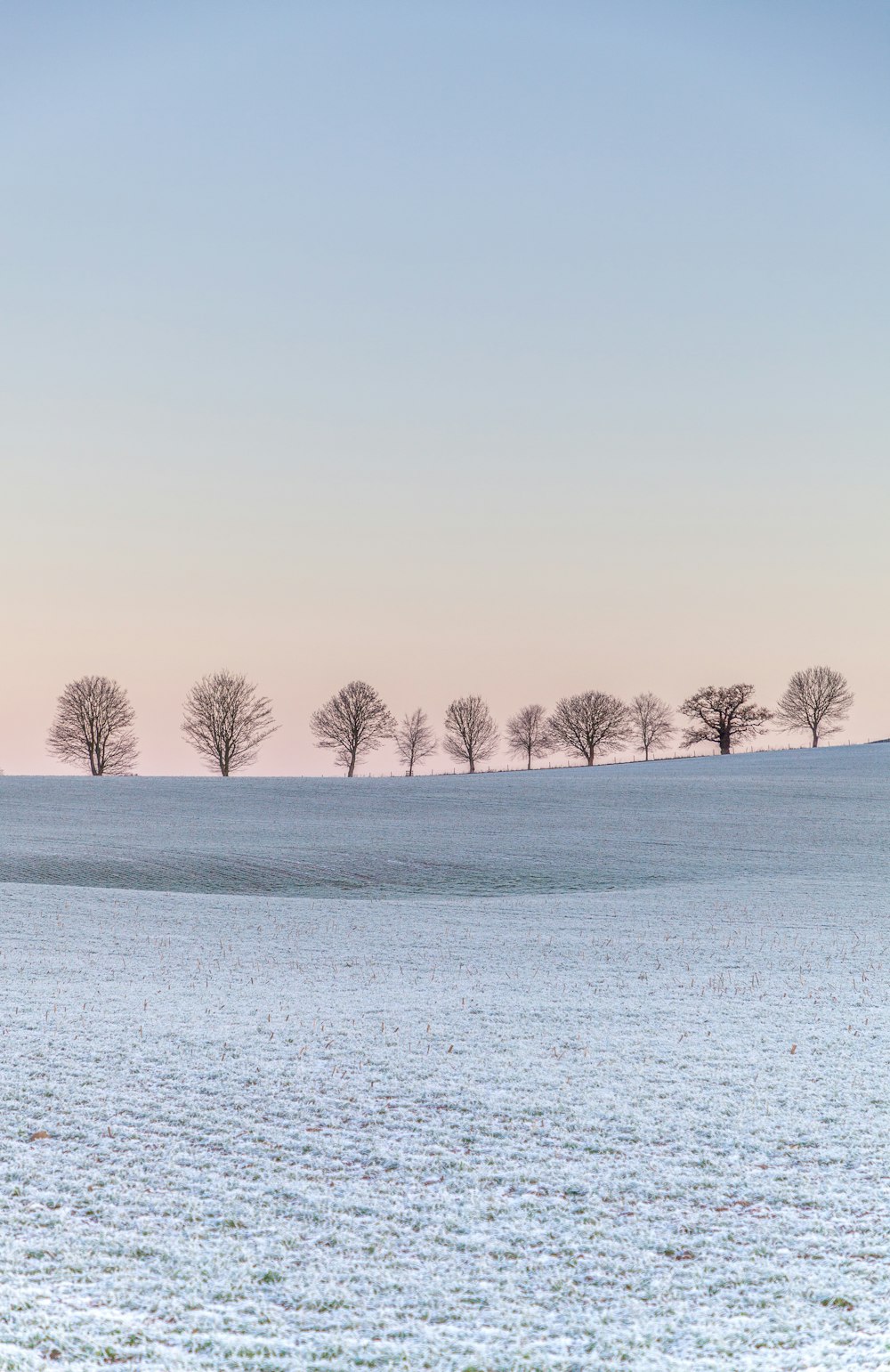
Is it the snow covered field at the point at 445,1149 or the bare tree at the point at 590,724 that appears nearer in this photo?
the snow covered field at the point at 445,1149

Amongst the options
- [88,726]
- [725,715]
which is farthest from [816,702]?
[88,726]

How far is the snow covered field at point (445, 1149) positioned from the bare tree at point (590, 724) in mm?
63857

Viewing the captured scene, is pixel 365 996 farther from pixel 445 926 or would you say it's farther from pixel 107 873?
pixel 107 873

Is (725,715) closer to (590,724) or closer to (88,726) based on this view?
(590,724)

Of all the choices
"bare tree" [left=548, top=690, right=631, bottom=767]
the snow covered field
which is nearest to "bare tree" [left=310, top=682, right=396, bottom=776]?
"bare tree" [left=548, top=690, right=631, bottom=767]

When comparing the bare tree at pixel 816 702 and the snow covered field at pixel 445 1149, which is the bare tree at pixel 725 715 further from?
the snow covered field at pixel 445 1149

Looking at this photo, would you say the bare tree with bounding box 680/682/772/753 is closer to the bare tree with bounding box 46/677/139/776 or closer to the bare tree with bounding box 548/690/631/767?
the bare tree with bounding box 548/690/631/767

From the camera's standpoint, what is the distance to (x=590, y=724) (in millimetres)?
78375

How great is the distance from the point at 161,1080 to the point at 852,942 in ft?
34.5

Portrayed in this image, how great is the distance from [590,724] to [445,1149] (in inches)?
2924

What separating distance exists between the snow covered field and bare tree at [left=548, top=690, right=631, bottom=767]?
6386 centimetres

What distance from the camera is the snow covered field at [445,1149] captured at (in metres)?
3.45

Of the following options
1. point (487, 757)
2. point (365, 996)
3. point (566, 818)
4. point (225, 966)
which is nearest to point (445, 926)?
point (225, 966)

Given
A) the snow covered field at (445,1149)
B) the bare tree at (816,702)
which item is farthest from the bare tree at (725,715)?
the snow covered field at (445,1149)
